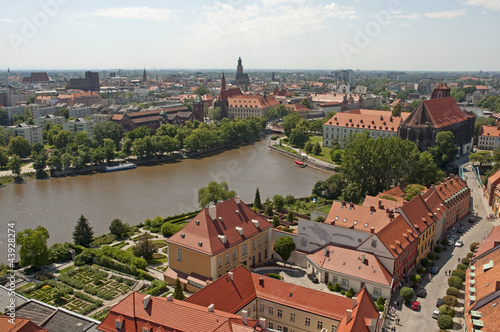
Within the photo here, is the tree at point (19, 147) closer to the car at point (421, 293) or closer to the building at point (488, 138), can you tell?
the car at point (421, 293)

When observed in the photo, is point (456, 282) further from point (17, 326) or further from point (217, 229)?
point (17, 326)

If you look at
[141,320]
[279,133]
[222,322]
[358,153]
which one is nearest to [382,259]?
[222,322]

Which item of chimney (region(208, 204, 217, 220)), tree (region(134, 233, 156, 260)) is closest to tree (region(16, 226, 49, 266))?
tree (region(134, 233, 156, 260))

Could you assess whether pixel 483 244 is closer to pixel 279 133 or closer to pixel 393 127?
pixel 393 127

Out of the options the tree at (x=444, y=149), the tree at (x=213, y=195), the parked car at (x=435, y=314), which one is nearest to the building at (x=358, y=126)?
the tree at (x=444, y=149)

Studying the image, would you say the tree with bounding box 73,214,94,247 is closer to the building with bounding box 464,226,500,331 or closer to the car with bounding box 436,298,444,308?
the car with bounding box 436,298,444,308
